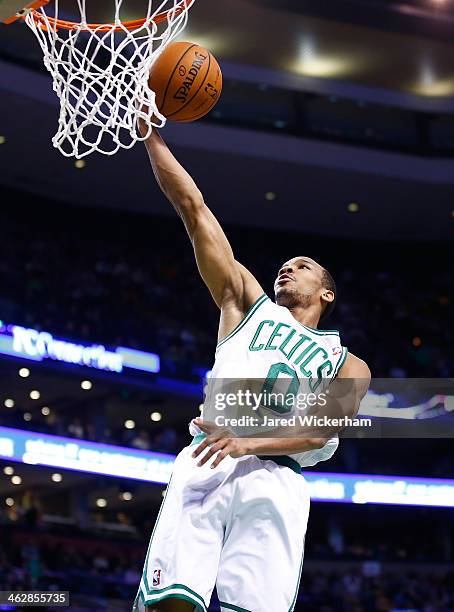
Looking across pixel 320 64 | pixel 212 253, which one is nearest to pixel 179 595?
pixel 212 253

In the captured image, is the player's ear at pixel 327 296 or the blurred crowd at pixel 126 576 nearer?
the player's ear at pixel 327 296

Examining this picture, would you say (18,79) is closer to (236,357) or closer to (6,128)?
(6,128)

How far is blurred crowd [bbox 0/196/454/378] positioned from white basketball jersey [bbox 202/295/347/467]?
34.9 feet

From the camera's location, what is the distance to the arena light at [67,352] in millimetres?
13695

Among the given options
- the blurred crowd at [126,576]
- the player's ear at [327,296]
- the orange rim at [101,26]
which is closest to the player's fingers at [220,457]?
the player's ear at [327,296]

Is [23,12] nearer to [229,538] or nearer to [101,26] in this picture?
[101,26]

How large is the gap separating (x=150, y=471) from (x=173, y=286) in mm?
4094

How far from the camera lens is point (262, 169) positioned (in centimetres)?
1659

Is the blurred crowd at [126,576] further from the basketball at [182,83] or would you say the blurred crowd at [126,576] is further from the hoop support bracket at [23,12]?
the hoop support bracket at [23,12]

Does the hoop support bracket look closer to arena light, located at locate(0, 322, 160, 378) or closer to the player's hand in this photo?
the player's hand

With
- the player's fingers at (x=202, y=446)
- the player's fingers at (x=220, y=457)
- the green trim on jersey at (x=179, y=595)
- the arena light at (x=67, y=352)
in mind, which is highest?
the arena light at (x=67, y=352)

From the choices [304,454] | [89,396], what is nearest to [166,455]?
[89,396]

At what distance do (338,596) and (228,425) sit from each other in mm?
11069

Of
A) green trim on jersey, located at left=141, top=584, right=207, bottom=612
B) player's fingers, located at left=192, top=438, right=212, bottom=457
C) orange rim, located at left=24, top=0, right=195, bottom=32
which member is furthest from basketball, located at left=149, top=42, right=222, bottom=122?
green trim on jersey, located at left=141, top=584, right=207, bottom=612
